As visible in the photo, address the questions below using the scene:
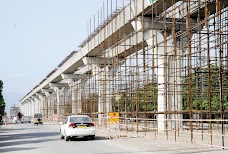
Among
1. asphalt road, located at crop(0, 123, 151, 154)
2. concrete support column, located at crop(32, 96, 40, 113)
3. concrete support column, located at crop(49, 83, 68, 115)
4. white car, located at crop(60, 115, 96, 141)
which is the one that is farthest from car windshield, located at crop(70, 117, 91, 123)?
concrete support column, located at crop(32, 96, 40, 113)

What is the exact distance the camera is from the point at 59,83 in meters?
76.1

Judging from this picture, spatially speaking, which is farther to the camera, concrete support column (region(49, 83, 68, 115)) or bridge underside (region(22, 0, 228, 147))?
concrete support column (region(49, 83, 68, 115))

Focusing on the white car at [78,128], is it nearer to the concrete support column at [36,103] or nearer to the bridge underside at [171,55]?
the bridge underside at [171,55]

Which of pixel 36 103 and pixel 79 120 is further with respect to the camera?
pixel 36 103

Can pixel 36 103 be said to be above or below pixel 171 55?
below

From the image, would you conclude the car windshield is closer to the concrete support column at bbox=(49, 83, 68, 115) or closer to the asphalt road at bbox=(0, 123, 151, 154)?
the asphalt road at bbox=(0, 123, 151, 154)

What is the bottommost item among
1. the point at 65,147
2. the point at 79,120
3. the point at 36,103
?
the point at 65,147

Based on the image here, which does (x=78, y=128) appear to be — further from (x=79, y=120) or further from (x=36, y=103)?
(x=36, y=103)

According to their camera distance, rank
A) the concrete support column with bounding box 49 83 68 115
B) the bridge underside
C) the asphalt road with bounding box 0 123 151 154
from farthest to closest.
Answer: the concrete support column with bounding box 49 83 68 115, the bridge underside, the asphalt road with bounding box 0 123 151 154

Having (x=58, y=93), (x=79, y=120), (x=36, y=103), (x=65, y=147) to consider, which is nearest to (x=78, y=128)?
(x=79, y=120)

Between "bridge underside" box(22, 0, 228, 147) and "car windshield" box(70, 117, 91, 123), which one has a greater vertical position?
"bridge underside" box(22, 0, 228, 147)

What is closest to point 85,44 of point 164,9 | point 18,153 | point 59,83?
point 164,9

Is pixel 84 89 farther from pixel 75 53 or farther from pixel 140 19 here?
pixel 140 19

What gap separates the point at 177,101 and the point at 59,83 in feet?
164
